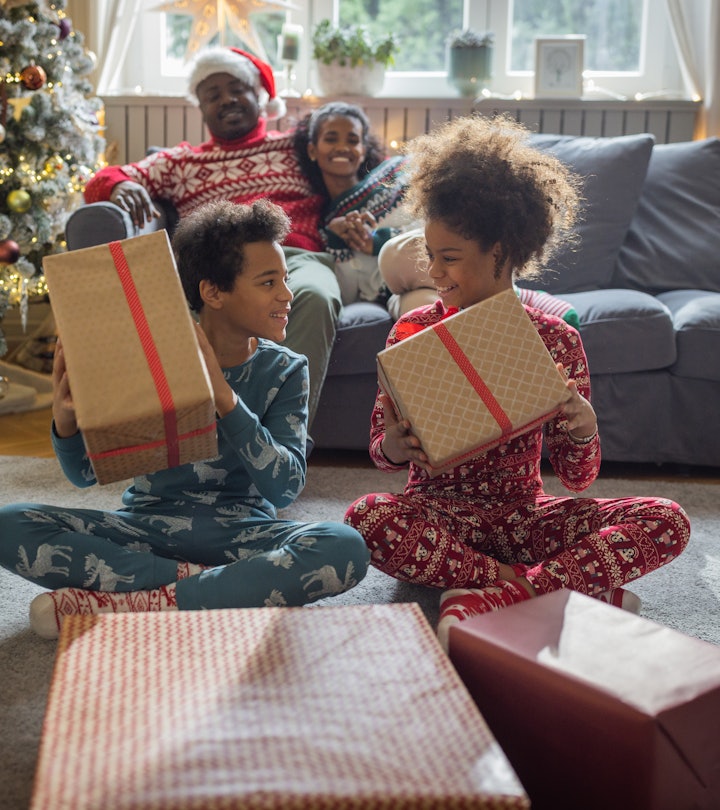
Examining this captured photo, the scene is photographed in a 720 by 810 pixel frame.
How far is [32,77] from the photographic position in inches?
122

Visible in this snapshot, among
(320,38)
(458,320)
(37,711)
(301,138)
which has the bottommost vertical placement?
(37,711)

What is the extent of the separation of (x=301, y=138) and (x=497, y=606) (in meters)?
1.88

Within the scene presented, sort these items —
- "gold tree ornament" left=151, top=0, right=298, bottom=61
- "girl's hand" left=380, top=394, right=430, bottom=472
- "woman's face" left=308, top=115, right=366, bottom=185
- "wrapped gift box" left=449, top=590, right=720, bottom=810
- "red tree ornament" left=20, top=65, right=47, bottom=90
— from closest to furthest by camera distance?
"wrapped gift box" left=449, top=590, right=720, bottom=810
"girl's hand" left=380, top=394, right=430, bottom=472
"woman's face" left=308, top=115, right=366, bottom=185
"red tree ornament" left=20, top=65, right=47, bottom=90
"gold tree ornament" left=151, top=0, right=298, bottom=61

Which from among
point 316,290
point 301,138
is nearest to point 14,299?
point 301,138

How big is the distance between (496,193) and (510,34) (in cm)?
248

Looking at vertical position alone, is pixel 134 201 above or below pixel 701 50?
below

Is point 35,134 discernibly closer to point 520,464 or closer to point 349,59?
point 349,59

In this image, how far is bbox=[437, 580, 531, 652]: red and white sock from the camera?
1.49 meters

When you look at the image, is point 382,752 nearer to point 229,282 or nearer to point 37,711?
point 37,711

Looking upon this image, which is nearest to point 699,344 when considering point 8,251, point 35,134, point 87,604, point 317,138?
point 317,138

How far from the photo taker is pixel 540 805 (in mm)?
1096

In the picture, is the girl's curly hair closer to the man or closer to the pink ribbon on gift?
the man

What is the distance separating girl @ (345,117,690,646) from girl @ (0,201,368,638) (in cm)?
14

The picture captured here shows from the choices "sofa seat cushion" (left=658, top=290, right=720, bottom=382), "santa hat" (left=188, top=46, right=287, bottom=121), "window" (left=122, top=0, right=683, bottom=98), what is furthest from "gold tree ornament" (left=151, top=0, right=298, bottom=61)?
"sofa seat cushion" (left=658, top=290, right=720, bottom=382)
